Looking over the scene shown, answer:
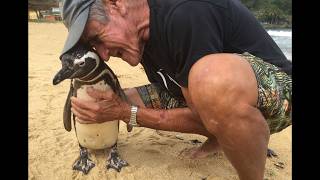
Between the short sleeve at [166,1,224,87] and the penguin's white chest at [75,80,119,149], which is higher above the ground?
the short sleeve at [166,1,224,87]

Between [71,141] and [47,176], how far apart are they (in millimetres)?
461

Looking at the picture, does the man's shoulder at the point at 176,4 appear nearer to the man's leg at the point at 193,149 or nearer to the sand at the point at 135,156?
the man's leg at the point at 193,149

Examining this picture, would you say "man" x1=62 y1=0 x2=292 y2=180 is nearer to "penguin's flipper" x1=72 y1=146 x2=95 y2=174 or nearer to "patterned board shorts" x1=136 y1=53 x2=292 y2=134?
"patterned board shorts" x1=136 y1=53 x2=292 y2=134

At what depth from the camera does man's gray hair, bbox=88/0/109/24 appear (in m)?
1.87

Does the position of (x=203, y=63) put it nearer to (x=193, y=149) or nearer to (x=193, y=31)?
(x=193, y=31)

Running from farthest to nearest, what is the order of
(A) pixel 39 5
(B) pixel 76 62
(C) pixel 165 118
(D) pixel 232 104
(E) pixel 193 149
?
(A) pixel 39 5 → (E) pixel 193 149 → (C) pixel 165 118 → (B) pixel 76 62 → (D) pixel 232 104

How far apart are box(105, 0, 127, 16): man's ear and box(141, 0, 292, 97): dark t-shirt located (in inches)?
5.0

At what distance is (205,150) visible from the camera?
2.55 metres

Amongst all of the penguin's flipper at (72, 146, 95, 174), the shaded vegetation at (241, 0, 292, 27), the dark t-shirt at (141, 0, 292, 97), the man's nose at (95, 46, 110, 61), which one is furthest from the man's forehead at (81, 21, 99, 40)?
the shaded vegetation at (241, 0, 292, 27)

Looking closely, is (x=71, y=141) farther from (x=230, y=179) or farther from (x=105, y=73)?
(x=230, y=179)

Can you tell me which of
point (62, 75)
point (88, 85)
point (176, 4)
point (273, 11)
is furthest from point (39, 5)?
point (176, 4)

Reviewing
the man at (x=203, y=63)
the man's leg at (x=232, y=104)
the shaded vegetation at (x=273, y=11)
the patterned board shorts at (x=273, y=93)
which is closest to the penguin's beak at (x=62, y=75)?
the man at (x=203, y=63)

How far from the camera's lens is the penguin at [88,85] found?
202 centimetres

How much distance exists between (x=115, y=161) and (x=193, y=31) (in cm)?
97
